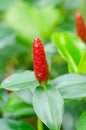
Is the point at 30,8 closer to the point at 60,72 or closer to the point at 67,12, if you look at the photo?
the point at 67,12

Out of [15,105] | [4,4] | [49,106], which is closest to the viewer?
[49,106]

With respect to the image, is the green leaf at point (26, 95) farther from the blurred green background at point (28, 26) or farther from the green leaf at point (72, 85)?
the blurred green background at point (28, 26)

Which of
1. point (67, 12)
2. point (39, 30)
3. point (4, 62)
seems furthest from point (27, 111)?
point (67, 12)

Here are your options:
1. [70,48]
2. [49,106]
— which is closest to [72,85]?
[49,106]

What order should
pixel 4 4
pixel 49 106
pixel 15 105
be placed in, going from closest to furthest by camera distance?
pixel 49 106, pixel 15 105, pixel 4 4

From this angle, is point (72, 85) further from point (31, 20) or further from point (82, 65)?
point (31, 20)

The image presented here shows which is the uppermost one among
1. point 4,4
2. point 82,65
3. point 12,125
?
point 4,4

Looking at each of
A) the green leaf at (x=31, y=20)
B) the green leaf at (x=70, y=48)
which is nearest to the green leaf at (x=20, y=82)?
the green leaf at (x=70, y=48)
